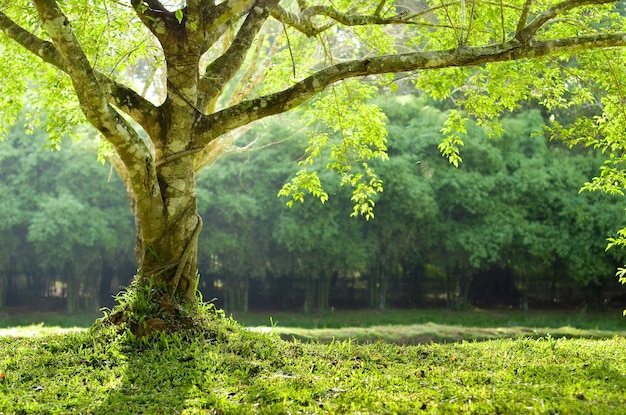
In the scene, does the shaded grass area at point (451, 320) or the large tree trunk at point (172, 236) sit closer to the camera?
the large tree trunk at point (172, 236)

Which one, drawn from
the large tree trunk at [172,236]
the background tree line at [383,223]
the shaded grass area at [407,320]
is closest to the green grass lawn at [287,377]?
the large tree trunk at [172,236]

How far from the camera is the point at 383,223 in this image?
20594mm

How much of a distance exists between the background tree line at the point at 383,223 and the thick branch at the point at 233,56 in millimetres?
12768

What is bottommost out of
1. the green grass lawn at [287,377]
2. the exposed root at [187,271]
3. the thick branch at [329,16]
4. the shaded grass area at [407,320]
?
the shaded grass area at [407,320]

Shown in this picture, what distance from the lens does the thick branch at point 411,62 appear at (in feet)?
18.3

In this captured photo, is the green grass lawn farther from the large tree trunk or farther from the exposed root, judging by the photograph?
the large tree trunk

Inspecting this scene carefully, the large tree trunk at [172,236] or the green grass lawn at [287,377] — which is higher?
the large tree trunk at [172,236]

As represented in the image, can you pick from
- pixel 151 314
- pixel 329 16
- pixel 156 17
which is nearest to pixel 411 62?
pixel 329 16

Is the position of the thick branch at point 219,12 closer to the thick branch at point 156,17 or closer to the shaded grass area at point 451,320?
the thick branch at point 156,17

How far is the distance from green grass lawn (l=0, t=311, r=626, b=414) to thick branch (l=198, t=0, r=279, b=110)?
7.55 ft

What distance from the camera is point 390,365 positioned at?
536 cm

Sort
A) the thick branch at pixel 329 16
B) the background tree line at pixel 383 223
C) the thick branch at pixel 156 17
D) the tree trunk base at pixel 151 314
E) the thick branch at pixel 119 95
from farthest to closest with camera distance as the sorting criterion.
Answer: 1. the background tree line at pixel 383 223
2. the thick branch at pixel 329 16
3. the thick branch at pixel 156 17
4. the tree trunk base at pixel 151 314
5. the thick branch at pixel 119 95

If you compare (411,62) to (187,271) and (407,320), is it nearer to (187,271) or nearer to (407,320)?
(187,271)

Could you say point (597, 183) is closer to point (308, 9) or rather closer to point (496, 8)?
point (496, 8)
